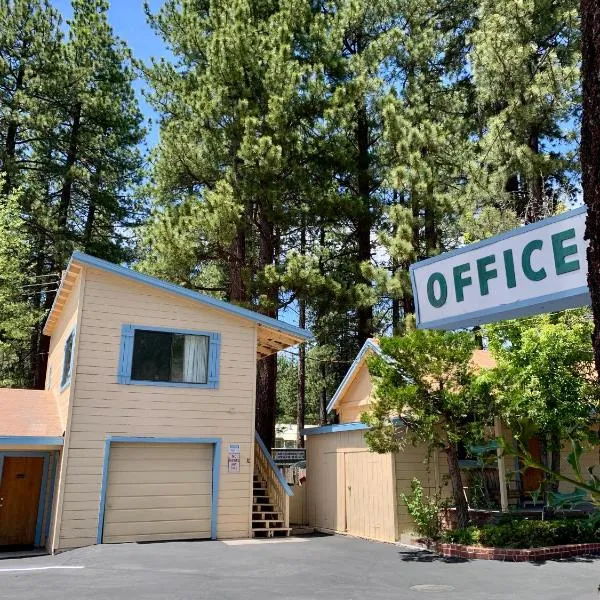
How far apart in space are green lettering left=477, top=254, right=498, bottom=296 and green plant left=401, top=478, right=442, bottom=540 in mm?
12063

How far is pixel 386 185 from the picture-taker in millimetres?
21562

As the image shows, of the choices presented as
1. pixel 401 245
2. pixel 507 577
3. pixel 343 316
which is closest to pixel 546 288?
pixel 507 577

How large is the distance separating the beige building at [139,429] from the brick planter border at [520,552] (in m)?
4.71

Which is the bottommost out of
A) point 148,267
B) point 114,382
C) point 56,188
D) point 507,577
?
point 507,577

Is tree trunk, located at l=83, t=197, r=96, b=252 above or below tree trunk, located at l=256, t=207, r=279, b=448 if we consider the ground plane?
above

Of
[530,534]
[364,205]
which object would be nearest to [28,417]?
[530,534]

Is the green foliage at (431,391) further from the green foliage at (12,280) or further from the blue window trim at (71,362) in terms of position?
the green foliage at (12,280)

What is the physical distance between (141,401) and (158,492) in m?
2.13

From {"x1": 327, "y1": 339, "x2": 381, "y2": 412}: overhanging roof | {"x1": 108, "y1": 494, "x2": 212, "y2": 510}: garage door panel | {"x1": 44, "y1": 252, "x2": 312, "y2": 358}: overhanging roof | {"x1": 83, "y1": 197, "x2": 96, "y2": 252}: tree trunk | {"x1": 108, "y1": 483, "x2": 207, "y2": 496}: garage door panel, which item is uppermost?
{"x1": 83, "y1": 197, "x2": 96, "y2": 252}: tree trunk

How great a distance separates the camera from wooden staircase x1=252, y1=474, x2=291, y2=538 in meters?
14.9

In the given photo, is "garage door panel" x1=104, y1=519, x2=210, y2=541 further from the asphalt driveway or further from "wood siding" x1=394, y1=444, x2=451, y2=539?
"wood siding" x1=394, y1=444, x2=451, y2=539

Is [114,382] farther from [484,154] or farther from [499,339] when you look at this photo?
[484,154]

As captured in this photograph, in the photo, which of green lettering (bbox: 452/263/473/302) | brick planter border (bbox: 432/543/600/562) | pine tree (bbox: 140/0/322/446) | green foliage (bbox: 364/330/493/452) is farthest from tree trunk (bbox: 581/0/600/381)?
pine tree (bbox: 140/0/322/446)

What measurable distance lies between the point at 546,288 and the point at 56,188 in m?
29.5
